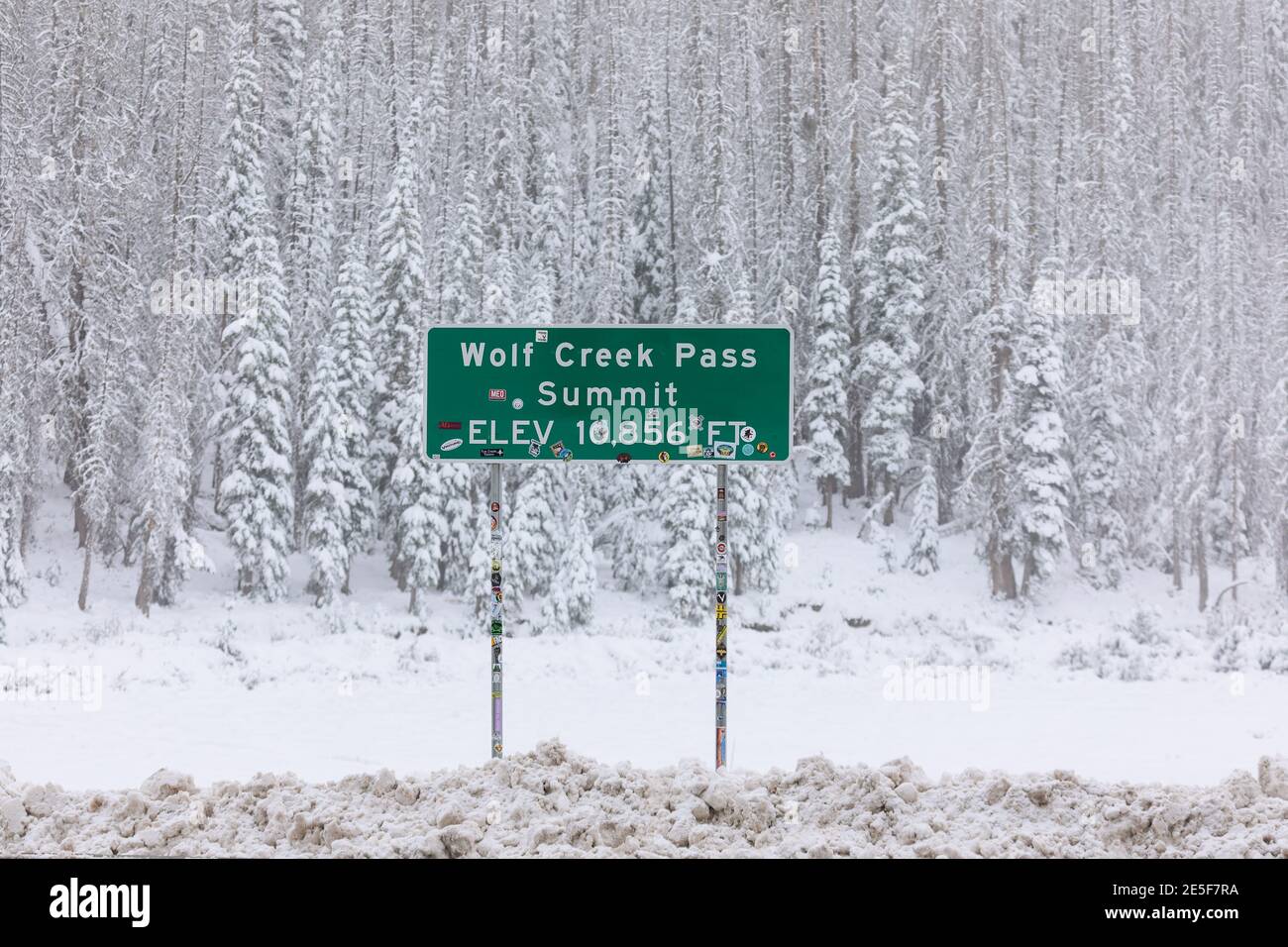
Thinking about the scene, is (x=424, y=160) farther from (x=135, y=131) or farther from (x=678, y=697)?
(x=678, y=697)

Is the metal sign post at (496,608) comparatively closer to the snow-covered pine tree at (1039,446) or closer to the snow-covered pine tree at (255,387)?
the snow-covered pine tree at (255,387)

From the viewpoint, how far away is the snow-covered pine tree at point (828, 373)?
32.4 meters

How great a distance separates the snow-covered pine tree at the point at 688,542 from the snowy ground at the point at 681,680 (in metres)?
0.70

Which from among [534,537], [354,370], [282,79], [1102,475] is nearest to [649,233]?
[354,370]

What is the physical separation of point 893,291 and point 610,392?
27366 mm

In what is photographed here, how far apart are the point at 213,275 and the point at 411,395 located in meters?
5.73

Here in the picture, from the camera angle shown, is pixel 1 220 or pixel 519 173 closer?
pixel 1 220

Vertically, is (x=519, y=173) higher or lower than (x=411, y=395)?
higher

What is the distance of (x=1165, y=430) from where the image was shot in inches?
1245
